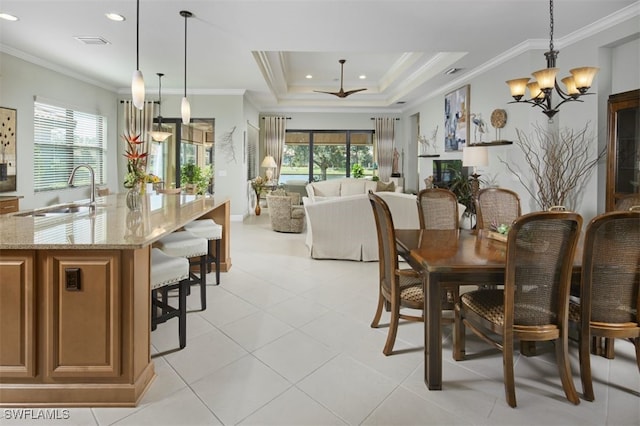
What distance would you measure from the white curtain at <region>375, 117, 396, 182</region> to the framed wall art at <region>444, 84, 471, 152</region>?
10.0ft

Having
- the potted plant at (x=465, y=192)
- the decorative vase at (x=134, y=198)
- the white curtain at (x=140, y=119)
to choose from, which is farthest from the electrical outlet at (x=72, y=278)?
the white curtain at (x=140, y=119)

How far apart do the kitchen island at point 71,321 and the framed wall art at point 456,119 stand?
6.32 metres

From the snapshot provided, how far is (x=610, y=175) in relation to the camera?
431cm

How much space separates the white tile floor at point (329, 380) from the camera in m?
1.84

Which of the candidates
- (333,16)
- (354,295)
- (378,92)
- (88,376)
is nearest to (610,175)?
(354,295)

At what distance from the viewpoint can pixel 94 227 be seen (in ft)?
7.38

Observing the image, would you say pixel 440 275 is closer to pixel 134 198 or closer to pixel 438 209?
pixel 438 209

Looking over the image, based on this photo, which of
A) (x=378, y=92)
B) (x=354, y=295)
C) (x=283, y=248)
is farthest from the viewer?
(x=378, y=92)

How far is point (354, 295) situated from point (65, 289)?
2.45m

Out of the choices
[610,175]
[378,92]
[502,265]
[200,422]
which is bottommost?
[200,422]

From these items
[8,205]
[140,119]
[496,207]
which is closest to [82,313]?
[496,207]

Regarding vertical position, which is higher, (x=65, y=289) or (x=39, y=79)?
(x=39, y=79)

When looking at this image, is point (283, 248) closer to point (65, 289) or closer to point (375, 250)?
point (375, 250)

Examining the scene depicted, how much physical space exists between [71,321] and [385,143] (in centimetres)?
982
